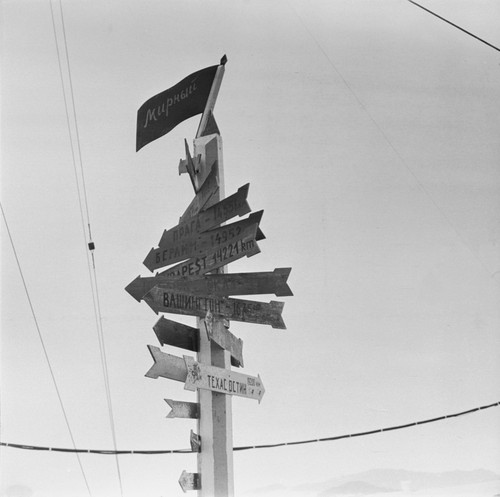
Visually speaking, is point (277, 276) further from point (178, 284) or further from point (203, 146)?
point (203, 146)

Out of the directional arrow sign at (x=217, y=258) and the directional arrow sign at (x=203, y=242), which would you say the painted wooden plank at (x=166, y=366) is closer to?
the directional arrow sign at (x=217, y=258)

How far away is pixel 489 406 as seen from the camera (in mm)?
10492

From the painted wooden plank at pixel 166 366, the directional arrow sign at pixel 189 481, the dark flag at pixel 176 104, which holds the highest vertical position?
the dark flag at pixel 176 104

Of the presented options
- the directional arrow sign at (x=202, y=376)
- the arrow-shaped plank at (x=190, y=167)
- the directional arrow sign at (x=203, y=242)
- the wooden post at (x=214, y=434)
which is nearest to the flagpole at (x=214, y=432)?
the wooden post at (x=214, y=434)

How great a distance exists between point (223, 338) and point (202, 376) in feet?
1.47

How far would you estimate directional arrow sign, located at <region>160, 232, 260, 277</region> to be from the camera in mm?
6008

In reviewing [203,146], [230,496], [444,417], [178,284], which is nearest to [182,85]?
[203,146]

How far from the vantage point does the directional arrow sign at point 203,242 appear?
19.7ft

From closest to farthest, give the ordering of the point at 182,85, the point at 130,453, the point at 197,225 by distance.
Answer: the point at 197,225, the point at 182,85, the point at 130,453

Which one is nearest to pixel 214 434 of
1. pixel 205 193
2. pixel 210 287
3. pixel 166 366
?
pixel 166 366

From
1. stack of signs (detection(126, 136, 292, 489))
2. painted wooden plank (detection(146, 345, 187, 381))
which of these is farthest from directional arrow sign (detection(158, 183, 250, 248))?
painted wooden plank (detection(146, 345, 187, 381))

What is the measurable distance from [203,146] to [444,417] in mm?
5126

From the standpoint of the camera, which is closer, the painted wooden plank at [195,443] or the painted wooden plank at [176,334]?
the painted wooden plank at [176,334]

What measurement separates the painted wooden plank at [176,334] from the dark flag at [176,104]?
159 cm
